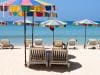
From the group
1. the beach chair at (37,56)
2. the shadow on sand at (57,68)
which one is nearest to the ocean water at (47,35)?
the shadow on sand at (57,68)

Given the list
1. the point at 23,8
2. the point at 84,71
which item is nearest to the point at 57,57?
the point at 84,71

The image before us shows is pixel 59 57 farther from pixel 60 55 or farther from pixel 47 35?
pixel 47 35

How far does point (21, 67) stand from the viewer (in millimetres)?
11523

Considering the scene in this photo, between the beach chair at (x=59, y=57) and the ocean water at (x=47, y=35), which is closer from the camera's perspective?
the beach chair at (x=59, y=57)

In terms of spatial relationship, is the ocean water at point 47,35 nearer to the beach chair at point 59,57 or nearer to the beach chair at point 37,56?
the beach chair at point 37,56

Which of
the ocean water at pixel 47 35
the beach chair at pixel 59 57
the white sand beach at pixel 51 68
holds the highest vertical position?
the ocean water at pixel 47 35

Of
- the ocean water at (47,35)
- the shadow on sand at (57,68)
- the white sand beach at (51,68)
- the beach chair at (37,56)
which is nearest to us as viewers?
the white sand beach at (51,68)

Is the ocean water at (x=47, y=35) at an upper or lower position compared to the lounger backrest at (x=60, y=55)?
upper

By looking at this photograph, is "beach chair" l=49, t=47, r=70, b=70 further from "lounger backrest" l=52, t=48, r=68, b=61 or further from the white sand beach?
the white sand beach

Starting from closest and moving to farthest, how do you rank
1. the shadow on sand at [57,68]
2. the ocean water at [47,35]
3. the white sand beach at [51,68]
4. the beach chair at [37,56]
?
1. the white sand beach at [51,68]
2. the shadow on sand at [57,68]
3. the beach chair at [37,56]
4. the ocean water at [47,35]

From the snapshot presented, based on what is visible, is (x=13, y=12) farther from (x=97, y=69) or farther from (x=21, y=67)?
(x=97, y=69)

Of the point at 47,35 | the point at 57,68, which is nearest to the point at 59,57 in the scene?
the point at 57,68

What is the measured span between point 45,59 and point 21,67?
945 mm

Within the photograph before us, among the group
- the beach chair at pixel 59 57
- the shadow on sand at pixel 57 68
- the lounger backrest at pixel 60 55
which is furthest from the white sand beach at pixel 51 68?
the lounger backrest at pixel 60 55
